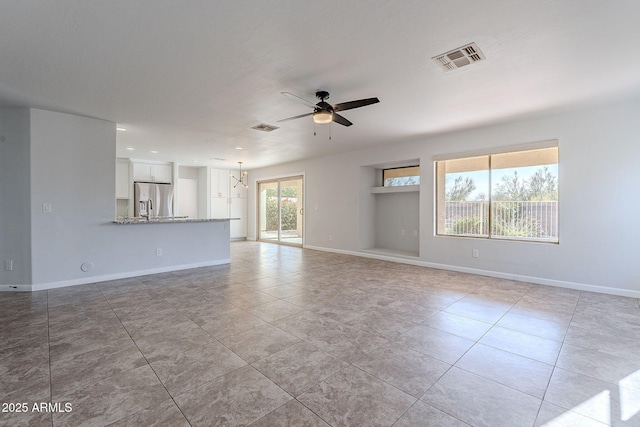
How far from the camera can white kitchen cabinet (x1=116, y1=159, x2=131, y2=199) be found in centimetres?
775

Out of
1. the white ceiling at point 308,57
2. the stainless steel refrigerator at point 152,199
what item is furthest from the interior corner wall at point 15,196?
the stainless steel refrigerator at point 152,199

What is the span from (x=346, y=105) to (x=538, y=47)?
1743 mm

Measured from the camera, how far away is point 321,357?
88.0 inches

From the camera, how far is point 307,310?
326 cm

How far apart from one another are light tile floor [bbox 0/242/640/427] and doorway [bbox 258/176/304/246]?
15.7ft

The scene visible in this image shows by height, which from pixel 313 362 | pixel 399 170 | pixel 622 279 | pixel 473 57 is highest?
pixel 473 57

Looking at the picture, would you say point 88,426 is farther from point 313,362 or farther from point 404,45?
point 404,45

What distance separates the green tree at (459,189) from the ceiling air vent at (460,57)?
3015 mm

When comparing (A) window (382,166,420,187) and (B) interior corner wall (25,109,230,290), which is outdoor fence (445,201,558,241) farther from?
(B) interior corner wall (25,109,230,290)

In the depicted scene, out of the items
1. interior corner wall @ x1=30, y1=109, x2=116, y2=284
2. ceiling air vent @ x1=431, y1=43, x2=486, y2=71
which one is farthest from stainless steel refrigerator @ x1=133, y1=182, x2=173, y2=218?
ceiling air vent @ x1=431, y1=43, x2=486, y2=71

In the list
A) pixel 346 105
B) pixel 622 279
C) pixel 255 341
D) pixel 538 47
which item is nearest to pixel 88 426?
pixel 255 341

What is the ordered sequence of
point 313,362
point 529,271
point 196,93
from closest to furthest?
point 313,362 → point 196,93 → point 529,271

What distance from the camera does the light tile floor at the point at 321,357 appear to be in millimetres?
1643

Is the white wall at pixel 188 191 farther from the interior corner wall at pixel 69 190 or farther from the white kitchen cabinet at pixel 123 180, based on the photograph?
the interior corner wall at pixel 69 190
